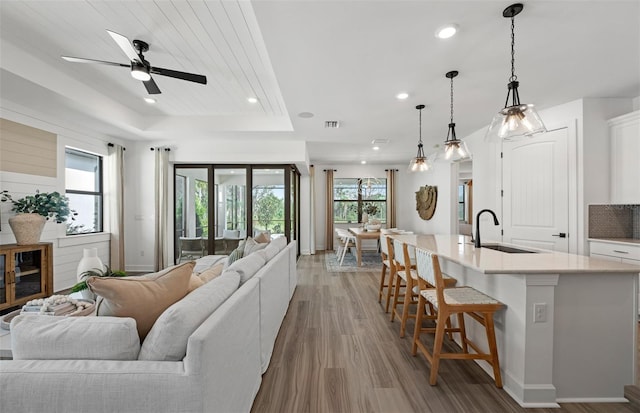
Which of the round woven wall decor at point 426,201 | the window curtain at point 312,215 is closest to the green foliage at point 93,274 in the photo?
the window curtain at point 312,215

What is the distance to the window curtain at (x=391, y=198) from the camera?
8172 millimetres

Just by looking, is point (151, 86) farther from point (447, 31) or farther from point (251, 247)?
point (447, 31)

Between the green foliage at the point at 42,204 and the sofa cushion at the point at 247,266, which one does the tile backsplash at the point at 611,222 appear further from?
the green foliage at the point at 42,204

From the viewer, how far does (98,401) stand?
1.05m

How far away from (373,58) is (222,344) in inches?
96.9

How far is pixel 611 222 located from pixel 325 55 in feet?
13.0

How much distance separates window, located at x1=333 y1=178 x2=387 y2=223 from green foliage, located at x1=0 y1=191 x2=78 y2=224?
19.8 feet

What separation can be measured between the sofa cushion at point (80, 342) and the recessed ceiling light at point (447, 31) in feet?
8.56

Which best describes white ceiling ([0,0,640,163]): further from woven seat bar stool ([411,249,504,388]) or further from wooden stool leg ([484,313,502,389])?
wooden stool leg ([484,313,502,389])

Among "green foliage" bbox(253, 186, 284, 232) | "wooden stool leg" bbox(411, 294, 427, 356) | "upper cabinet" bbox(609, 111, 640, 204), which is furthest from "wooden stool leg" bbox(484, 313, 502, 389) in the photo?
"green foliage" bbox(253, 186, 284, 232)

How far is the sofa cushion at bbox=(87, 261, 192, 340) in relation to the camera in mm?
1251

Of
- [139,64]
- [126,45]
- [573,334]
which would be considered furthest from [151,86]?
[573,334]

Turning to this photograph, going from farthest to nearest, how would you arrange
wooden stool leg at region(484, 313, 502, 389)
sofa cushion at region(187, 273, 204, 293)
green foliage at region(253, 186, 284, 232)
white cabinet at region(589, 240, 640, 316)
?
green foliage at region(253, 186, 284, 232) < white cabinet at region(589, 240, 640, 316) < wooden stool leg at region(484, 313, 502, 389) < sofa cushion at region(187, 273, 204, 293)

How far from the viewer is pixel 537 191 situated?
389 centimetres
